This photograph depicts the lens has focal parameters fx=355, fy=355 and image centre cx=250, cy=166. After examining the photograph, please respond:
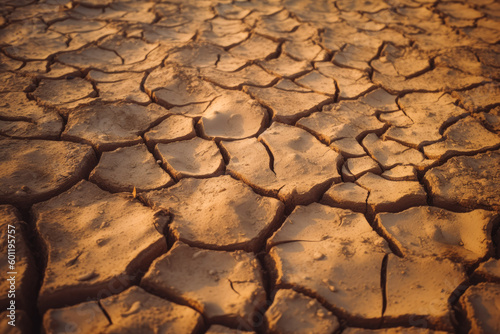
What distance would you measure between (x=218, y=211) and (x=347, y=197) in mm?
551

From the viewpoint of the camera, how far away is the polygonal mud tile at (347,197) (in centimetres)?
149

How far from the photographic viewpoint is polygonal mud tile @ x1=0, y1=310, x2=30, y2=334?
100 cm

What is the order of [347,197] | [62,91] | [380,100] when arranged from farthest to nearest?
[380,100] → [62,91] → [347,197]

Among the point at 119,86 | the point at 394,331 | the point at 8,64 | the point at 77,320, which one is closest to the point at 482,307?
the point at 394,331

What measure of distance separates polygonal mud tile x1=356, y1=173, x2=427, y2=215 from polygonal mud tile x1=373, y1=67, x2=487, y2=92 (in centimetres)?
94

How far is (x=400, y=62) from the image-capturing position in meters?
2.62

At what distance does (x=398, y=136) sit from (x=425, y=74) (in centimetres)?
86

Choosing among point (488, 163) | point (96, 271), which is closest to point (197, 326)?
point (96, 271)

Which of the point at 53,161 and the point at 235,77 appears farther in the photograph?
the point at 235,77

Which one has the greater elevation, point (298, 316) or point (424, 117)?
point (424, 117)

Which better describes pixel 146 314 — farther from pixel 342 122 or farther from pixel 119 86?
pixel 119 86

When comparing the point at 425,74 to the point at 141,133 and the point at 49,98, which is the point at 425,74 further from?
the point at 49,98

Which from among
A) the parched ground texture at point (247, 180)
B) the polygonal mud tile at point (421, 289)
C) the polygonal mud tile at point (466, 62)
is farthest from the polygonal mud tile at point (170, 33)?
the polygonal mud tile at point (421, 289)

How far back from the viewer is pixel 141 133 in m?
1.84
